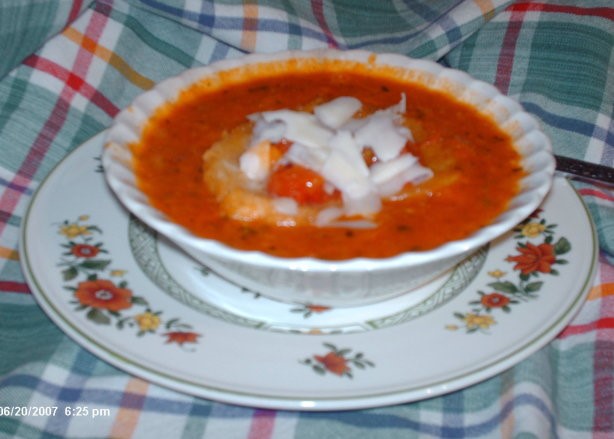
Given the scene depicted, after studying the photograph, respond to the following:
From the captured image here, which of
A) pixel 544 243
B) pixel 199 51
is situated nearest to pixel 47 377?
pixel 544 243

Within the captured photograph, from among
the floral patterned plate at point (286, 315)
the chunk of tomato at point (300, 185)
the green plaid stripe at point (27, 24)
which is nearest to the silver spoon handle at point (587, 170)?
the floral patterned plate at point (286, 315)

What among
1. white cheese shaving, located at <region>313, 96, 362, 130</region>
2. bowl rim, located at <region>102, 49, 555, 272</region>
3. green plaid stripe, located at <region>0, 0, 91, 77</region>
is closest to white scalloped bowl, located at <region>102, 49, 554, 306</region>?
bowl rim, located at <region>102, 49, 555, 272</region>

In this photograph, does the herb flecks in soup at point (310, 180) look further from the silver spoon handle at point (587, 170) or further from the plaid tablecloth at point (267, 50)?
the plaid tablecloth at point (267, 50)

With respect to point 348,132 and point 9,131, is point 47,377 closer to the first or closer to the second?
point 348,132

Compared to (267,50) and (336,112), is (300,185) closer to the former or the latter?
(336,112)

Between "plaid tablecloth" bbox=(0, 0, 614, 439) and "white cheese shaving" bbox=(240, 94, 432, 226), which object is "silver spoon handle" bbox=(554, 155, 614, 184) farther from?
"white cheese shaving" bbox=(240, 94, 432, 226)

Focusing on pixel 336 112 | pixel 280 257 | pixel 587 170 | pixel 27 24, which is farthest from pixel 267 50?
pixel 280 257
